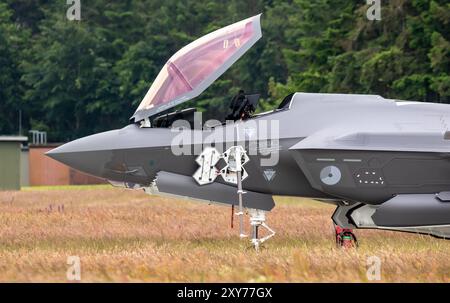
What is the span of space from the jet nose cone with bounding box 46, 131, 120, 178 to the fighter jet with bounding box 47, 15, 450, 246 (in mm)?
12

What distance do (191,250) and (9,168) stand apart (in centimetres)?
3196

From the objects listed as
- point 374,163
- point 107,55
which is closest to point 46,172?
point 107,55

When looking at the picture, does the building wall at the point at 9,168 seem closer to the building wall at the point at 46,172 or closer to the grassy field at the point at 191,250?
the building wall at the point at 46,172

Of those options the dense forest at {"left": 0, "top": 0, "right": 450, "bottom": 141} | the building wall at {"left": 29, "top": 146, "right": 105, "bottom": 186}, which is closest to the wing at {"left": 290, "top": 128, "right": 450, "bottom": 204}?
the building wall at {"left": 29, "top": 146, "right": 105, "bottom": 186}

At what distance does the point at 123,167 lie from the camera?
12.4 metres

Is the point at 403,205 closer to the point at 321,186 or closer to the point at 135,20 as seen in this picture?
the point at 321,186

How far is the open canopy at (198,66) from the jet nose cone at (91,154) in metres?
0.52

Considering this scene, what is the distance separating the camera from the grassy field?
8.83m

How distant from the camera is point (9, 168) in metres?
42.4

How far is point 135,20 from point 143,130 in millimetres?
62061

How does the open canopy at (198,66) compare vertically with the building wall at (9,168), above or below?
above

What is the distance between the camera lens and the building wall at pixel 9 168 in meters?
42.0

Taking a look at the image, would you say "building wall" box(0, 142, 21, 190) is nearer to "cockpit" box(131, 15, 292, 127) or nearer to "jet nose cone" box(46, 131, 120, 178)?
"jet nose cone" box(46, 131, 120, 178)

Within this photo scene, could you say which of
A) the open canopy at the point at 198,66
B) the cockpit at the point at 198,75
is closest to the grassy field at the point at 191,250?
the cockpit at the point at 198,75
